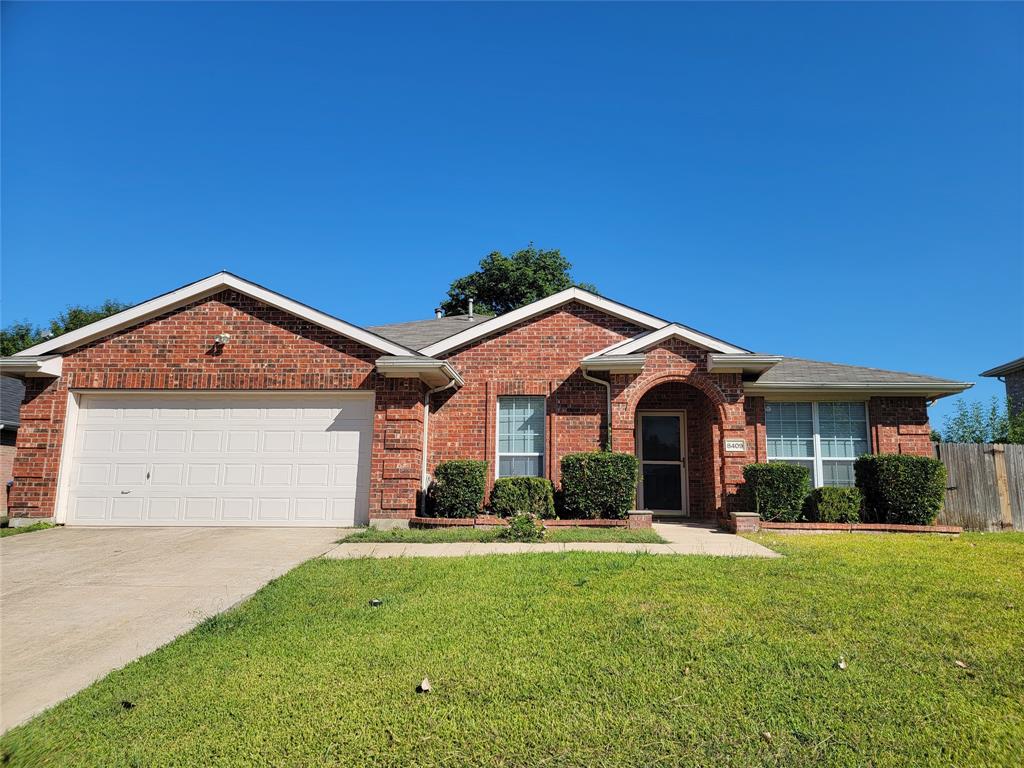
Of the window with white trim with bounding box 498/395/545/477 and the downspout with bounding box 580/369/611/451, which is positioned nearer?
the downspout with bounding box 580/369/611/451

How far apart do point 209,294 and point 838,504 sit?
12.9 meters

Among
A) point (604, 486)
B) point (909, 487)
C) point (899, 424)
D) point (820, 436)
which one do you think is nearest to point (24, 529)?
point (604, 486)

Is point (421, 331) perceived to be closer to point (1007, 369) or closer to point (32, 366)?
point (32, 366)

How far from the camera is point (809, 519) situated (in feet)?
38.1

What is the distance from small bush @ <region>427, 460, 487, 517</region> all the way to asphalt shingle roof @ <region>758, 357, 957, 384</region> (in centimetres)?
667

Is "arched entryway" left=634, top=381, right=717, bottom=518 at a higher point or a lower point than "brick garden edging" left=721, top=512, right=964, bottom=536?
higher

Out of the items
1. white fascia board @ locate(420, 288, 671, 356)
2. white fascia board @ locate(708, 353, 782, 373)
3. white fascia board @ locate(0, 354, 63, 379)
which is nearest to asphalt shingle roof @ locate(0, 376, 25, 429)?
white fascia board @ locate(0, 354, 63, 379)

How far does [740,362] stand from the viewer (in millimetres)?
11742

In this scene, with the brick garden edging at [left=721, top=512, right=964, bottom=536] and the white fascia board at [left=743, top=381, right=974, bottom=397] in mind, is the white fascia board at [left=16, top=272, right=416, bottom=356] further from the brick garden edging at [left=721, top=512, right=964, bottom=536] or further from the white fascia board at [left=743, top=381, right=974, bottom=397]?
the white fascia board at [left=743, top=381, right=974, bottom=397]

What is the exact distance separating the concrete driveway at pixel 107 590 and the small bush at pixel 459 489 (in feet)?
6.48

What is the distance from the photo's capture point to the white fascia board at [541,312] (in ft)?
42.4

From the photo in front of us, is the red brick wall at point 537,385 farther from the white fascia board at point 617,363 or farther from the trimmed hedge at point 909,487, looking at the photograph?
the trimmed hedge at point 909,487

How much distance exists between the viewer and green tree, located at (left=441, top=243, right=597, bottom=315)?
3534cm

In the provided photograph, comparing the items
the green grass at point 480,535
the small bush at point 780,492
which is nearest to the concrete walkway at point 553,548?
the green grass at point 480,535
